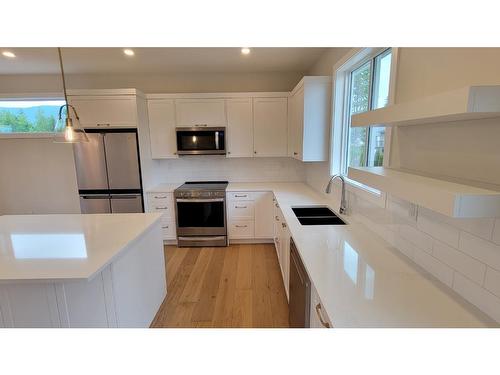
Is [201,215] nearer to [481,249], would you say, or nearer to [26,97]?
[481,249]

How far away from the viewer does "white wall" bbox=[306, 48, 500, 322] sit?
0.87 metres

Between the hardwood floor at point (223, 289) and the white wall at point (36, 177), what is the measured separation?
2.12 metres

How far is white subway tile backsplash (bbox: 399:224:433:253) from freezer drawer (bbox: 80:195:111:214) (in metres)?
3.60

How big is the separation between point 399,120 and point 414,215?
24.1 inches

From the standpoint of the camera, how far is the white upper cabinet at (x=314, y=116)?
8.88 ft

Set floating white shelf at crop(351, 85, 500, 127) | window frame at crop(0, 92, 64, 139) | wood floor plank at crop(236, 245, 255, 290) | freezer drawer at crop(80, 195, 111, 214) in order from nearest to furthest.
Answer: floating white shelf at crop(351, 85, 500, 127) → wood floor plank at crop(236, 245, 255, 290) → freezer drawer at crop(80, 195, 111, 214) → window frame at crop(0, 92, 64, 139)

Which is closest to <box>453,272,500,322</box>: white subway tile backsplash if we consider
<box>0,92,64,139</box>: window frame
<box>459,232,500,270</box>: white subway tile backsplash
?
<box>459,232,500,270</box>: white subway tile backsplash

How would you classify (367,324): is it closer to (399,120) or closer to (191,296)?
(399,120)

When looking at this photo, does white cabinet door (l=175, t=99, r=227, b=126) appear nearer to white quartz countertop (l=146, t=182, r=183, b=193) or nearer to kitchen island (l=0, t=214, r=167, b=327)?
white quartz countertop (l=146, t=182, r=183, b=193)

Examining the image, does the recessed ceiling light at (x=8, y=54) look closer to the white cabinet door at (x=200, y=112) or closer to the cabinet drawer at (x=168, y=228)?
the white cabinet door at (x=200, y=112)

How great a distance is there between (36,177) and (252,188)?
12.0ft

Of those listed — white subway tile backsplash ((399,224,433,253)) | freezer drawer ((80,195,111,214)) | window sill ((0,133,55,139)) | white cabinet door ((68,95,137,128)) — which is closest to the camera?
white subway tile backsplash ((399,224,433,253))

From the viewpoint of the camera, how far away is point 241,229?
3609 millimetres
